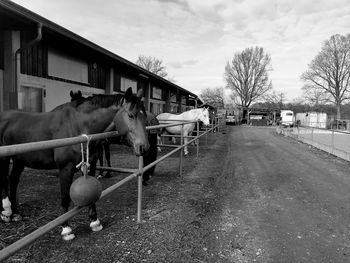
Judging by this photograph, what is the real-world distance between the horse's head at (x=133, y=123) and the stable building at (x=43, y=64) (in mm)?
3597

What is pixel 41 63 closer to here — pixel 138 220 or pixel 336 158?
pixel 138 220

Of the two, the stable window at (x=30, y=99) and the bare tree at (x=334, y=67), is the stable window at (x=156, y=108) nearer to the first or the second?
the stable window at (x=30, y=99)

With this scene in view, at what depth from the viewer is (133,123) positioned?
2.84 metres

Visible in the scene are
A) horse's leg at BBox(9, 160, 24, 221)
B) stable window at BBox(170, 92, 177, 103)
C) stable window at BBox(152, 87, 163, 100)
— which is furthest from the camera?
stable window at BBox(170, 92, 177, 103)

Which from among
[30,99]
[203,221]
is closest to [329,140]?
[203,221]

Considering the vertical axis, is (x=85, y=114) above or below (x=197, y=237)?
above

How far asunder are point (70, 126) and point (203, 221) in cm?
215

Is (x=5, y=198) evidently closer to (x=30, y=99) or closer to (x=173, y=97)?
(x=30, y=99)

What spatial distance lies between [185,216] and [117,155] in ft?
18.2

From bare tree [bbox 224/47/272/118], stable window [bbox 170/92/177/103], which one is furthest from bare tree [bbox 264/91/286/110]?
stable window [bbox 170/92/177/103]

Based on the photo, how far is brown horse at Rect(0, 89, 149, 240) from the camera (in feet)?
9.37

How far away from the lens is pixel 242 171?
7.39 meters

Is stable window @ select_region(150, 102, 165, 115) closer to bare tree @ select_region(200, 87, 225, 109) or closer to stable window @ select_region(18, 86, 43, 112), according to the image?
stable window @ select_region(18, 86, 43, 112)

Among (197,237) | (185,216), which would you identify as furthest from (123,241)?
(185,216)
